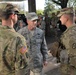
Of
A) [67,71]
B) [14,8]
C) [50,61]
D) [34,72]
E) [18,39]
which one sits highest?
[14,8]

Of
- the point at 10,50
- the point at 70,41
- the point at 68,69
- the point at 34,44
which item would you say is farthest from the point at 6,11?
the point at 34,44

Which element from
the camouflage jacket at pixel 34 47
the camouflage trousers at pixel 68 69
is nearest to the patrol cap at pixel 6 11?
the camouflage trousers at pixel 68 69

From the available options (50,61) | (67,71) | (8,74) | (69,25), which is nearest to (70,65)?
(67,71)

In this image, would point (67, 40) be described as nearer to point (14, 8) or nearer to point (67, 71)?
point (67, 71)

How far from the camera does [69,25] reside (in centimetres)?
433

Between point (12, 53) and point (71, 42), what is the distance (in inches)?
41.8

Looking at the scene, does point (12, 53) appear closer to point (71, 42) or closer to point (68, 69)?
point (71, 42)

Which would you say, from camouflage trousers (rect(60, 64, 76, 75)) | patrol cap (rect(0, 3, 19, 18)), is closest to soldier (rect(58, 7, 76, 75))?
camouflage trousers (rect(60, 64, 76, 75))

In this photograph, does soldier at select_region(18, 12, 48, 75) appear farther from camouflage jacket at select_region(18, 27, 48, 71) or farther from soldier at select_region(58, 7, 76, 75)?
soldier at select_region(58, 7, 76, 75)

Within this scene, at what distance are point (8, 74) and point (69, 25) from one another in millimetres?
1402

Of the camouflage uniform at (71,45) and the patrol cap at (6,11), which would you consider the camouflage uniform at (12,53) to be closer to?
the patrol cap at (6,11)

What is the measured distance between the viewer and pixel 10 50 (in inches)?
130

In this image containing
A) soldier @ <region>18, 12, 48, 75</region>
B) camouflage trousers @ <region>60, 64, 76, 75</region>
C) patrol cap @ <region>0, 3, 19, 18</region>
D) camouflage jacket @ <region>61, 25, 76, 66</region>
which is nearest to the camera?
patrol cap @ <region>0, 3, 19, 18</region>

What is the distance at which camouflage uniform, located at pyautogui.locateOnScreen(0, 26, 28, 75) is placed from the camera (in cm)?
331
